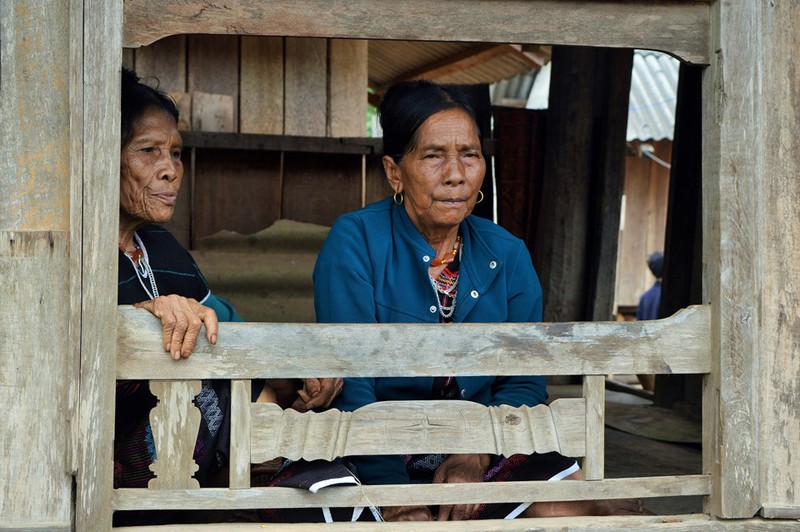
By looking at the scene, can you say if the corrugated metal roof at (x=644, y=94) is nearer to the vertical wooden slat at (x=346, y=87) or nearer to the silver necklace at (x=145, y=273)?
the vertical wooden slat at (x=346, y=87)

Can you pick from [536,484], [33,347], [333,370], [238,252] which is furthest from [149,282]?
[238,252]

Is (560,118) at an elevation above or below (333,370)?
above

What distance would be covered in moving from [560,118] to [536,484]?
10.7ft

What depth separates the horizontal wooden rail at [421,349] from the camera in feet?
7.86

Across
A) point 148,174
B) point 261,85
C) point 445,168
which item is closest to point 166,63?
point 261,85

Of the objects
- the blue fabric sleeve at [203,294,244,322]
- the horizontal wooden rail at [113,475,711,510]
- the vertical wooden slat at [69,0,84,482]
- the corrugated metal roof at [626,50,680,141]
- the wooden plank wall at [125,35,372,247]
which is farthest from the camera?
the corrugated metal roof at [626,50,680,141]

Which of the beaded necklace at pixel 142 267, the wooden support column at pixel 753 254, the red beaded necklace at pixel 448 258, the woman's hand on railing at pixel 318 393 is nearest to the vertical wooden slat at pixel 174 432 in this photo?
the woman's hand on railing at pixel 318 393

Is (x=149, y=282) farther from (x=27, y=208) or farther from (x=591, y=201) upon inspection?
(x=591, y=201)

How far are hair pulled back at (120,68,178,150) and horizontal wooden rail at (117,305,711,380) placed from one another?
0.76 metres

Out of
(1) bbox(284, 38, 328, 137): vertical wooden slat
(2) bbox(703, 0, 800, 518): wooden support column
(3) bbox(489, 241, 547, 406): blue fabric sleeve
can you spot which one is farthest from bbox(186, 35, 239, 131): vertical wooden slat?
(2) bbox(703, 0, 800, 518): wooden support column

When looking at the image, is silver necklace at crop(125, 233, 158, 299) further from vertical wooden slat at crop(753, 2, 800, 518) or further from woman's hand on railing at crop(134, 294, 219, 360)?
vertical wooden slat at crop(753, 2, 800, 518)

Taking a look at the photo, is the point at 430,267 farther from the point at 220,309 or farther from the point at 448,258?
the point at 220,309

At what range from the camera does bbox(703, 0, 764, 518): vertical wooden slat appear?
8.37ft

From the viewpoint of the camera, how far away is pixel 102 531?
235 centimetres
